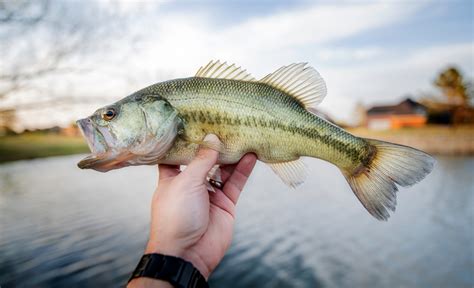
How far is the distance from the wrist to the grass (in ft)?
91.0

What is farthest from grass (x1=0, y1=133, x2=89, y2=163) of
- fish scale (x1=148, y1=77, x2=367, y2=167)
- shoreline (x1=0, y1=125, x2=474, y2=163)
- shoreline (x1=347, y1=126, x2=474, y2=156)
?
shoreline (x1=347, y1=126, x2=474, y2=156)

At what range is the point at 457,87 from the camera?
5600cm

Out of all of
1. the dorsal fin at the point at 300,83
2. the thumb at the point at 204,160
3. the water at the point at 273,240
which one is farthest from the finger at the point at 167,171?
the water at the point at 273,240

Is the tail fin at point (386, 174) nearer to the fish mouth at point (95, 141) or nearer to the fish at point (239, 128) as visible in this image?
the fish at point (239, 128)

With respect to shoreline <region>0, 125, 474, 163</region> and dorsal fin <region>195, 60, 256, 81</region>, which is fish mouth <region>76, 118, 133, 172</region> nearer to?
dorsal fin <region>195, 60, 256, 81</region>

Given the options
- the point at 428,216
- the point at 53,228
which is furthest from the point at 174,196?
the point at 428,216

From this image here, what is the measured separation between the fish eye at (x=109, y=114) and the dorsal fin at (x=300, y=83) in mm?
1133

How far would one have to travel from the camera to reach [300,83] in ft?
9.75

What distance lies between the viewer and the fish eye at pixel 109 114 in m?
2.74

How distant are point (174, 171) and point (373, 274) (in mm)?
10164

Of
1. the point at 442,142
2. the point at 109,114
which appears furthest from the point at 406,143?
the point at 109,114

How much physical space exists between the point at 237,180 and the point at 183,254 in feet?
3.15

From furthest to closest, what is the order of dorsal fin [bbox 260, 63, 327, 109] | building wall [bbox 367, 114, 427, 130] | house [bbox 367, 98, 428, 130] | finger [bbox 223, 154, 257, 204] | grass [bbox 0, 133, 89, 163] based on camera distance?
house [bbox 367, 98, 428, 130]
building wall [bbox 367, 114, 427, 130]
grass [bbox 0, 133, 89, 163]
finger [bbox 223, 154, 257, 204]
dorsal fin [bbox 260, 63, 327, 109]

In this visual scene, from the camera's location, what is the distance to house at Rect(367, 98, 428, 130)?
6675 centimetres
